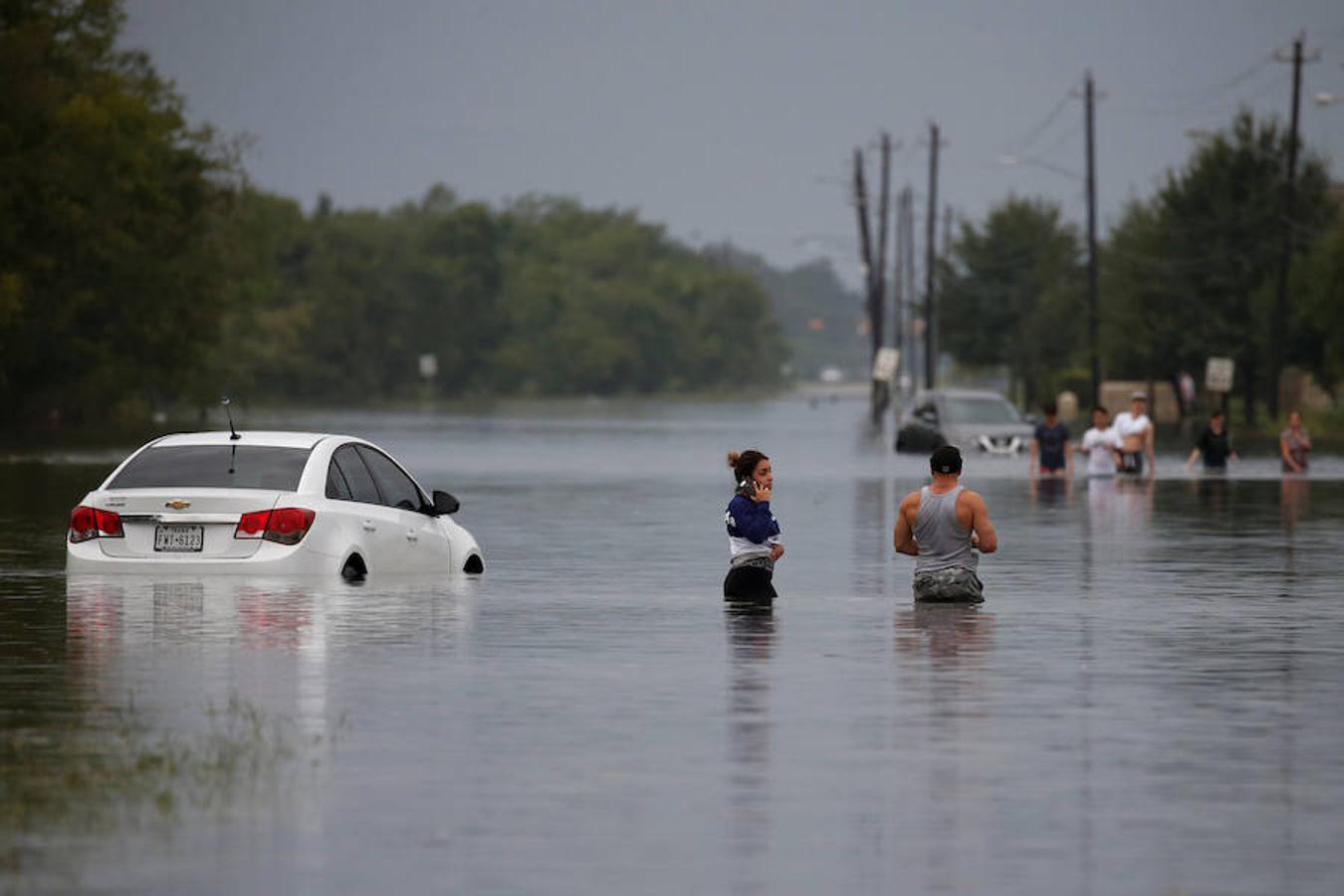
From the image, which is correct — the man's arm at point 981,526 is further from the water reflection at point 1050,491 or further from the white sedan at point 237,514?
the water reflection at point 1050,491

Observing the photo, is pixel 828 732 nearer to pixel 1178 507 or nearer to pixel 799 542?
pixel 799 542

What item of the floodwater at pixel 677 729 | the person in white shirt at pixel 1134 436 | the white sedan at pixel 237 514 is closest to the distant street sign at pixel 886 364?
the person in white shirt at pixel 1134 436

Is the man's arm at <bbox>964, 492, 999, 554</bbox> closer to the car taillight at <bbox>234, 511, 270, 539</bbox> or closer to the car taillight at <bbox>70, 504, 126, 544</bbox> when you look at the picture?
the car taillight at <bbox>234, 511, 270, 539</bbox>

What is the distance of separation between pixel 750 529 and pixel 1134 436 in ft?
93.8

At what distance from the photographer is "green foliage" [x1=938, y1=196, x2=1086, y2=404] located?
133375 millimetres

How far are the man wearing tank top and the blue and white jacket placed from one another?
0.92 metres

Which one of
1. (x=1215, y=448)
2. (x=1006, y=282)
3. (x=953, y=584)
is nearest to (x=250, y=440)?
(x=953, y=584)

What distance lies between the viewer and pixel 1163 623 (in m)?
20.5

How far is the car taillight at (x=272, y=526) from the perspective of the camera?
2073 centimetres

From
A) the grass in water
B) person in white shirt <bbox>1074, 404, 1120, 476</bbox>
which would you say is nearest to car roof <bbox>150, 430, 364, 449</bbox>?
the grass in water

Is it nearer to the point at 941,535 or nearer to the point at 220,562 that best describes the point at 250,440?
the point at 220,562

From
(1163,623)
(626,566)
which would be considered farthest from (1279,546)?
(1163,623)

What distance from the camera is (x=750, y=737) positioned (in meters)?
13.8

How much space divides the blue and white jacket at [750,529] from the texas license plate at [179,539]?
366cm
